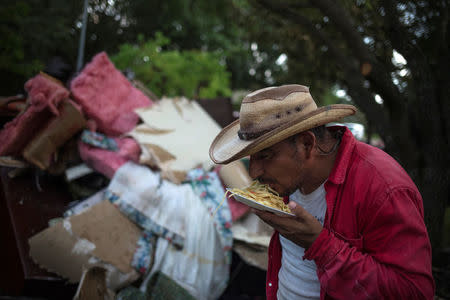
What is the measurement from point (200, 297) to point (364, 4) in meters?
3.32

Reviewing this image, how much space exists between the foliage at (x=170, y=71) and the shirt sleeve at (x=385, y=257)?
19.3 feet

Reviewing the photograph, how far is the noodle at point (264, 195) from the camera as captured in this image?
1.69 m

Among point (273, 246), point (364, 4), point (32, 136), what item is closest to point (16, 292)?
point (32, 136)

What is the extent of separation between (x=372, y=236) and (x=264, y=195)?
0.54 metres

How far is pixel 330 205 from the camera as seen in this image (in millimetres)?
1692

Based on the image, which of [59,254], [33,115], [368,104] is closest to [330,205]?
[368,104]

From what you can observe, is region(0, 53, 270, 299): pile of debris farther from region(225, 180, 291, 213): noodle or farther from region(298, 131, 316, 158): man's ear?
region(298, 131, 316, 158): man's ear

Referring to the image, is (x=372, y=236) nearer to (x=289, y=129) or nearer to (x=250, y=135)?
→ (x=289, y=129)

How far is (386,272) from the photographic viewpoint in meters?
1.39

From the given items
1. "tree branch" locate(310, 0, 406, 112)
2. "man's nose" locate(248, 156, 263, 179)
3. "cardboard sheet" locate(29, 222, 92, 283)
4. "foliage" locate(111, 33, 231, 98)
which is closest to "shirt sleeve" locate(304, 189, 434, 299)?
"man's nose" locate(248, 156, 263, 179)

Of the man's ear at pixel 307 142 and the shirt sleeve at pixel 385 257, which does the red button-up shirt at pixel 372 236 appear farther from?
the man's ear at pixel 307 142

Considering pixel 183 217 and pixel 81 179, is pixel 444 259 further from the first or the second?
pixel 81 179

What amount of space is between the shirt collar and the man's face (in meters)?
0.18

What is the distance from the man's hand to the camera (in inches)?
58.4
